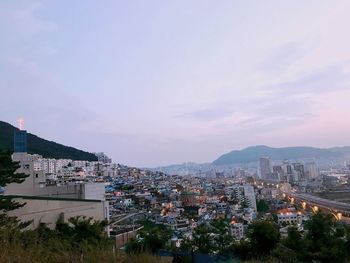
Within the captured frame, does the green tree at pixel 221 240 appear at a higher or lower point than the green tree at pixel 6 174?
lower

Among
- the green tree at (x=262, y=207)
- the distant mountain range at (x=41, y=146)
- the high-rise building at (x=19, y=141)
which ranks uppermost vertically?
the distant mountain range at (x=41, y=146)

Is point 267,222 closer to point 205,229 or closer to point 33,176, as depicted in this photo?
point 205,229

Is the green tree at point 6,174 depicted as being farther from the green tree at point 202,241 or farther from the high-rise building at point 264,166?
the high-rise building at point 264,166

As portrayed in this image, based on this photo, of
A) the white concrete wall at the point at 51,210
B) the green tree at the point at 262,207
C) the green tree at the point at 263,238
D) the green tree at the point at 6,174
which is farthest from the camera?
the green tree at the point at 262,207

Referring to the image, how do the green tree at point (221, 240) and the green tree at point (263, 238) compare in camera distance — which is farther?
the green tree at point (221, 240)

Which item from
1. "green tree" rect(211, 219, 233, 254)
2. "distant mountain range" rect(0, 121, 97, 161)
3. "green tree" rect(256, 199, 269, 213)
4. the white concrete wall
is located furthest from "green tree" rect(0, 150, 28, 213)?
"green tree" rect(256, 199, 269, 213)

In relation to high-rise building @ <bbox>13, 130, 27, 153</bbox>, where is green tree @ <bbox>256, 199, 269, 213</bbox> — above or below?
below

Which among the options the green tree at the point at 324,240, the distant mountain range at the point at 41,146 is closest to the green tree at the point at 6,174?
the green tree at the point at 324,240

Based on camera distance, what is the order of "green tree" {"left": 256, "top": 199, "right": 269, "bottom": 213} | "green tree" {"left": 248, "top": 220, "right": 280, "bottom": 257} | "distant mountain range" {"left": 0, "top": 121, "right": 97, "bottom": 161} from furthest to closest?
1. "green tree" {"left": 256, "top": 199, "right": 269, "bottom": 213}
2. "distant mountain range" {"left": 0, "top": 121, "right": 97, "bottom": 161}
3. "green tree" {"left": 248, "top": 220, "right": 280, "bottom": 257}

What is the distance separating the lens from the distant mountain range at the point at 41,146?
39.2 m

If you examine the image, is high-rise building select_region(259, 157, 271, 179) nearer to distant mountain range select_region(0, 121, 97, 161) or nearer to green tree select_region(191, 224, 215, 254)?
distant mountain range select_region(0, 121, 97, 161)

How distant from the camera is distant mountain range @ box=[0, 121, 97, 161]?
129 feet

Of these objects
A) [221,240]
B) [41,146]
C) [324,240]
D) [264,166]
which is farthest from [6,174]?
[264,166]

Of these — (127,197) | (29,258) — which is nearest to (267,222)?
(29,258)
